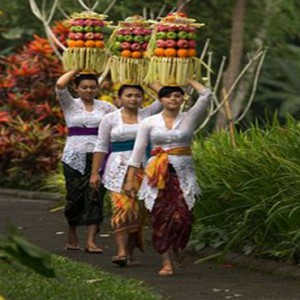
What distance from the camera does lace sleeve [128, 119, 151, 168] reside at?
1190 cm

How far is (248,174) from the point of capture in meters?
13.0

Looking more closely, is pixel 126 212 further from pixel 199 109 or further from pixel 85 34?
pixel 85 34

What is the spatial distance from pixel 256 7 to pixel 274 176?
11982mm

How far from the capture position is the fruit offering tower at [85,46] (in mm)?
13164

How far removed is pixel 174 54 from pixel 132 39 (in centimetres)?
79

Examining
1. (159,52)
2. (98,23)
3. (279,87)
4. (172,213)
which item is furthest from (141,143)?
(279,87)

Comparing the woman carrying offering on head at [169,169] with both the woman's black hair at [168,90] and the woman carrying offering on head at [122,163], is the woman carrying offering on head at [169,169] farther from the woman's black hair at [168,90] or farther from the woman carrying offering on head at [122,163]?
the woman carrying offering on head at [122,163]

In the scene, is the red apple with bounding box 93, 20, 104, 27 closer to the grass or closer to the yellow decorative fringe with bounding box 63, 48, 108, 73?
the yellow decorative fringe with bounding box 63, 48, 108, 73

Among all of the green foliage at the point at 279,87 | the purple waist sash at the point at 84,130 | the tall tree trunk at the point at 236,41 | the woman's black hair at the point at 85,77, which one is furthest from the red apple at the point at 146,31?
the green foliage at the point at 279,87

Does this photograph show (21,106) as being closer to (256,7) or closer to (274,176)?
(256,7)

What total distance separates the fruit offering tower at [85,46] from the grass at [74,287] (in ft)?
7.53

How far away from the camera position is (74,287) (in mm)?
10414

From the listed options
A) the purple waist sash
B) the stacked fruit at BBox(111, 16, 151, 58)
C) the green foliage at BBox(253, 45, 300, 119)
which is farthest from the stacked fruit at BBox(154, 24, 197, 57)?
the green foliage at BBox(253, 45, 300, 119)

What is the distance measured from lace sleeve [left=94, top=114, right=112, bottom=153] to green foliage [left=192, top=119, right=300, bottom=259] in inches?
47.5
